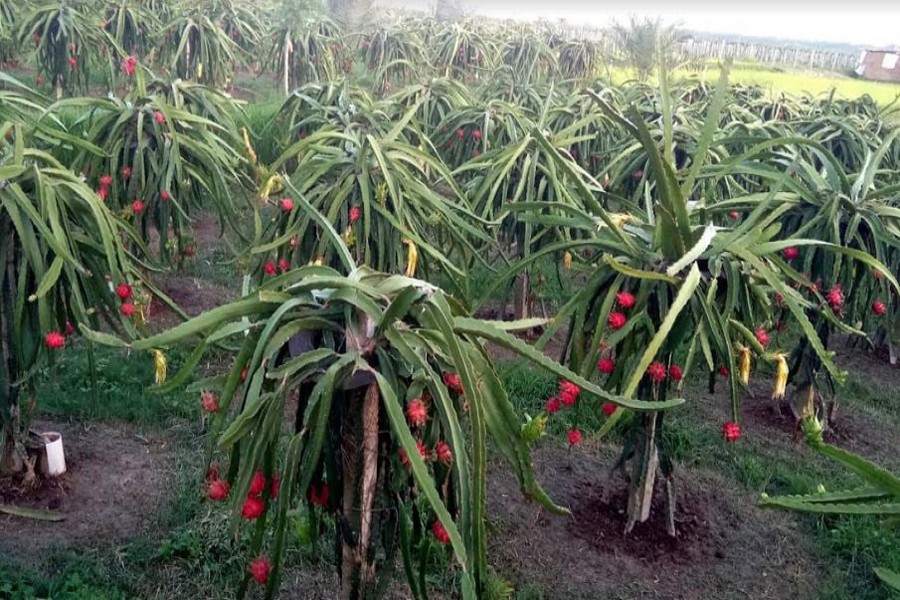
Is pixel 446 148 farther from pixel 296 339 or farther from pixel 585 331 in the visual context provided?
pixel 296 339

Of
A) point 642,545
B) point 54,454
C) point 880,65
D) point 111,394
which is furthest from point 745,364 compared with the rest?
point 880,65

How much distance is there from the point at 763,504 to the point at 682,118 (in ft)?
13.9

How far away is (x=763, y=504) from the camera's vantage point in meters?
1.71

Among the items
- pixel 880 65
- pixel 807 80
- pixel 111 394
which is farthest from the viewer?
pixel 880 65

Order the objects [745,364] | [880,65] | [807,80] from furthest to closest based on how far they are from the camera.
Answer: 1. [880,65]
2. [807,80]
3. [745,364]

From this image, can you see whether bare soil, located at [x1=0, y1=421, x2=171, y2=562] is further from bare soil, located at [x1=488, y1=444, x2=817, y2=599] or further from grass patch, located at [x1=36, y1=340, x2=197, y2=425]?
bare soil, located at [x1=488, y1=444, x2=817, y2=599]

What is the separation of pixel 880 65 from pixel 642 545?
30150 millimetres

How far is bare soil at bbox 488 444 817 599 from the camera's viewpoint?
10.0ft

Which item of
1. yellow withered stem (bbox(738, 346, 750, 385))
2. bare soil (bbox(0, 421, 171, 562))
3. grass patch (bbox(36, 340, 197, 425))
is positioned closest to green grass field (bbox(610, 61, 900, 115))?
grass patch (bbox(36, 340, 197, 425))

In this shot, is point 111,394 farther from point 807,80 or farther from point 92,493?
point 807,80

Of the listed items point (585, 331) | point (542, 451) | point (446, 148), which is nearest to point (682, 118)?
point (446, 148)

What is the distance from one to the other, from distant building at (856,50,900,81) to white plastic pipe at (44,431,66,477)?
3069 cm

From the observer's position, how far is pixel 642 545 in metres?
3.24

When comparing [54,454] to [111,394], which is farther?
[111,394]
